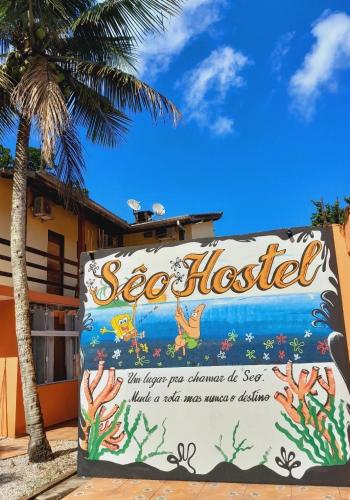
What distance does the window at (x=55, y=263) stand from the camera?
1298 centimetres

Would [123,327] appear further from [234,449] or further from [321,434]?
[321,434]

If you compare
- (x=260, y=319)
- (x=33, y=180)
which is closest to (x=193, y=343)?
(x=260, y=319)

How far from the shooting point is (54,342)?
11.9 metres

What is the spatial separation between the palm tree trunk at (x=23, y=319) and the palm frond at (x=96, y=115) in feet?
4.36

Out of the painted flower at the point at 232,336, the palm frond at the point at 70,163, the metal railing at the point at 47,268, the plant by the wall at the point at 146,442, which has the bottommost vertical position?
the plant by the wall at the point at 146,442

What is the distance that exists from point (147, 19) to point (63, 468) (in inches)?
313

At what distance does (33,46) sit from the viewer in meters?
8.44

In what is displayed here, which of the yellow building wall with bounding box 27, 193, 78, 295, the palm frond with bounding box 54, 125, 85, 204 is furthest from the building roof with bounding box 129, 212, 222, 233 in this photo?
the palm frond with bounding box 54, 125, 85, 204

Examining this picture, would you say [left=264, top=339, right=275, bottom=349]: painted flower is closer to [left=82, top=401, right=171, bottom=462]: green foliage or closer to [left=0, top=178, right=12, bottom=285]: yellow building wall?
[left=82, top=401, right=171, bottom=462]: green foliage

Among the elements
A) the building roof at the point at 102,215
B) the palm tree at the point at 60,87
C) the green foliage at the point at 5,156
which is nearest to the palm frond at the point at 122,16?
the palm tree at the point at 60,87

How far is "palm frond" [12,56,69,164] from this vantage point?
23.9 ft

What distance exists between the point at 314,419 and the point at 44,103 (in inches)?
250

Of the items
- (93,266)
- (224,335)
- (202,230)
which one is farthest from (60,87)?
(202,230)

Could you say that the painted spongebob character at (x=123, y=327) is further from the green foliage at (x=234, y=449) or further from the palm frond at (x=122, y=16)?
the palm frond at (x=122, y=16)
